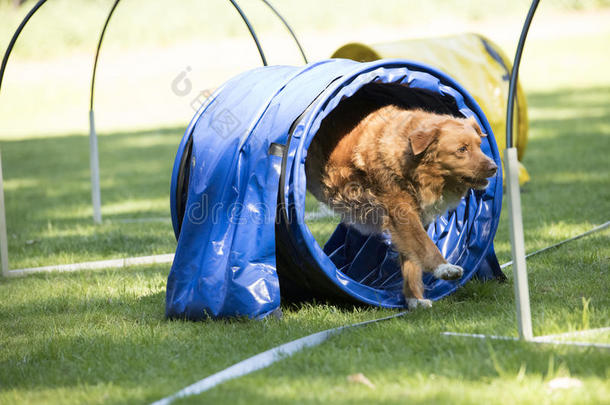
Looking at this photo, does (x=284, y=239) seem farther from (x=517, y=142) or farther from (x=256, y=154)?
(x=517, y=142)

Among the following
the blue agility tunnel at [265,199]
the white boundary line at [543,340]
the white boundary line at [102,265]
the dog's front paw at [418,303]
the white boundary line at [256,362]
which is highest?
the blue agility tunnel at [265,199]

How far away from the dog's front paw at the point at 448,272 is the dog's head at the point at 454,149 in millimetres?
590

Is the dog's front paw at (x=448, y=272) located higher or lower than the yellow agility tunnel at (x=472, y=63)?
lower

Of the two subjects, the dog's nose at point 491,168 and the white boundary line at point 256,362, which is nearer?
the white boundary line at point 256,362

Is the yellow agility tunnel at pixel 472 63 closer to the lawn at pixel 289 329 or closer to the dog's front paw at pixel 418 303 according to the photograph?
the lawn at pixel 289 329

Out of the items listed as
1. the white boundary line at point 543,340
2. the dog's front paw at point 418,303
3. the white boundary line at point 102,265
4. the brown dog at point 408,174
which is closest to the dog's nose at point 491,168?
the brown dog at point 408,174

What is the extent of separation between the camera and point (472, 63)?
8539 mm

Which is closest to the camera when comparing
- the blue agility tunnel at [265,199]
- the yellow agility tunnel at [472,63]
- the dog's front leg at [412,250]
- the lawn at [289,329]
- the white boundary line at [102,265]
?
the lawn at [289,329]

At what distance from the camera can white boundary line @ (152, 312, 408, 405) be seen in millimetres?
3229

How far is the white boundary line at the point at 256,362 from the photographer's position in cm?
323

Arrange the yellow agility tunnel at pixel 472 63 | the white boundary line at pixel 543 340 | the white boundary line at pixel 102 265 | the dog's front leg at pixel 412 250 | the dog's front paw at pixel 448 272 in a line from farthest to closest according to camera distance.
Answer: the yellow agility tunnel at pixel 472 63 → the white boundary line at pixel 102 265 → the dog's front leg at pixel 412 250 → the dog's front paw at pixel 448 272 → the white boundary line at pixel 543 340

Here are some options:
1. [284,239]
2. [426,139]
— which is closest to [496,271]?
[426,139]

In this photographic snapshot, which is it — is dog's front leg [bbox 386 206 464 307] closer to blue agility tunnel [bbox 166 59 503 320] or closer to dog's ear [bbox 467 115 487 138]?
blue agility tunnel [bbox 166 59 503 320]

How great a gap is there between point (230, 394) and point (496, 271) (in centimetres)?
257
